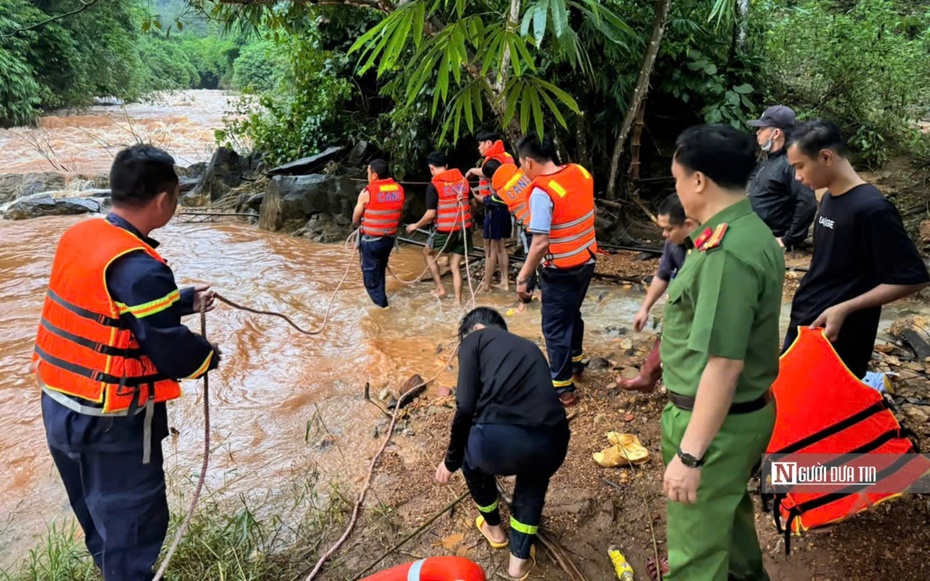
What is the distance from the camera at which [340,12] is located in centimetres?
688

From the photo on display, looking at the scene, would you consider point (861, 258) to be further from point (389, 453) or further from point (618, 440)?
point (389, 453)

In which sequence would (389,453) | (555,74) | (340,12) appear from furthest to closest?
(555,74)
(340,12)
(389,453)

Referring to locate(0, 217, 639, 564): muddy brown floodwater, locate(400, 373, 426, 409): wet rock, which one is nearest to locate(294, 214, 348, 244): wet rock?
locate(0, 217, 639, 564): muddy brown floodwater

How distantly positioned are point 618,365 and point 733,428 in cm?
268

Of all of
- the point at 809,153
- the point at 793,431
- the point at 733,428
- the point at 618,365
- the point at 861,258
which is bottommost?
the point at 618,365

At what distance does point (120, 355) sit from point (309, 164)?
934 centimetres

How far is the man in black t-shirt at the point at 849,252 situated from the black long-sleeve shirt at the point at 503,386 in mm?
1197

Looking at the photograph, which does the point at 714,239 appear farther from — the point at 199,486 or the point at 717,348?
the point at 199,486

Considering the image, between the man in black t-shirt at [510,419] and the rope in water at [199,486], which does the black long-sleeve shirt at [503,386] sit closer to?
the man in black t-shirt at [510,419]

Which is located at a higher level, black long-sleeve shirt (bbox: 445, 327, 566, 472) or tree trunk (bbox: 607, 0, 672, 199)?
tree trunk (bbox: 607, 0, 672, 199)

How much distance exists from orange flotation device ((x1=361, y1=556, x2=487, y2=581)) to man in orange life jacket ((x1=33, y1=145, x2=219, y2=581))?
3.14 feet

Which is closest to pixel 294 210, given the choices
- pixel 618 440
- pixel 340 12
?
pixel 340 12

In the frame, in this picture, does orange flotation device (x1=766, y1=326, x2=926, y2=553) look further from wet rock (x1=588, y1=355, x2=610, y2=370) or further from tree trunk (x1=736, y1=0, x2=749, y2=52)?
tree trunk (x1=736, y1=0, x2=749, y2=52)

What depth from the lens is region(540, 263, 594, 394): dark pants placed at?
3.63m
